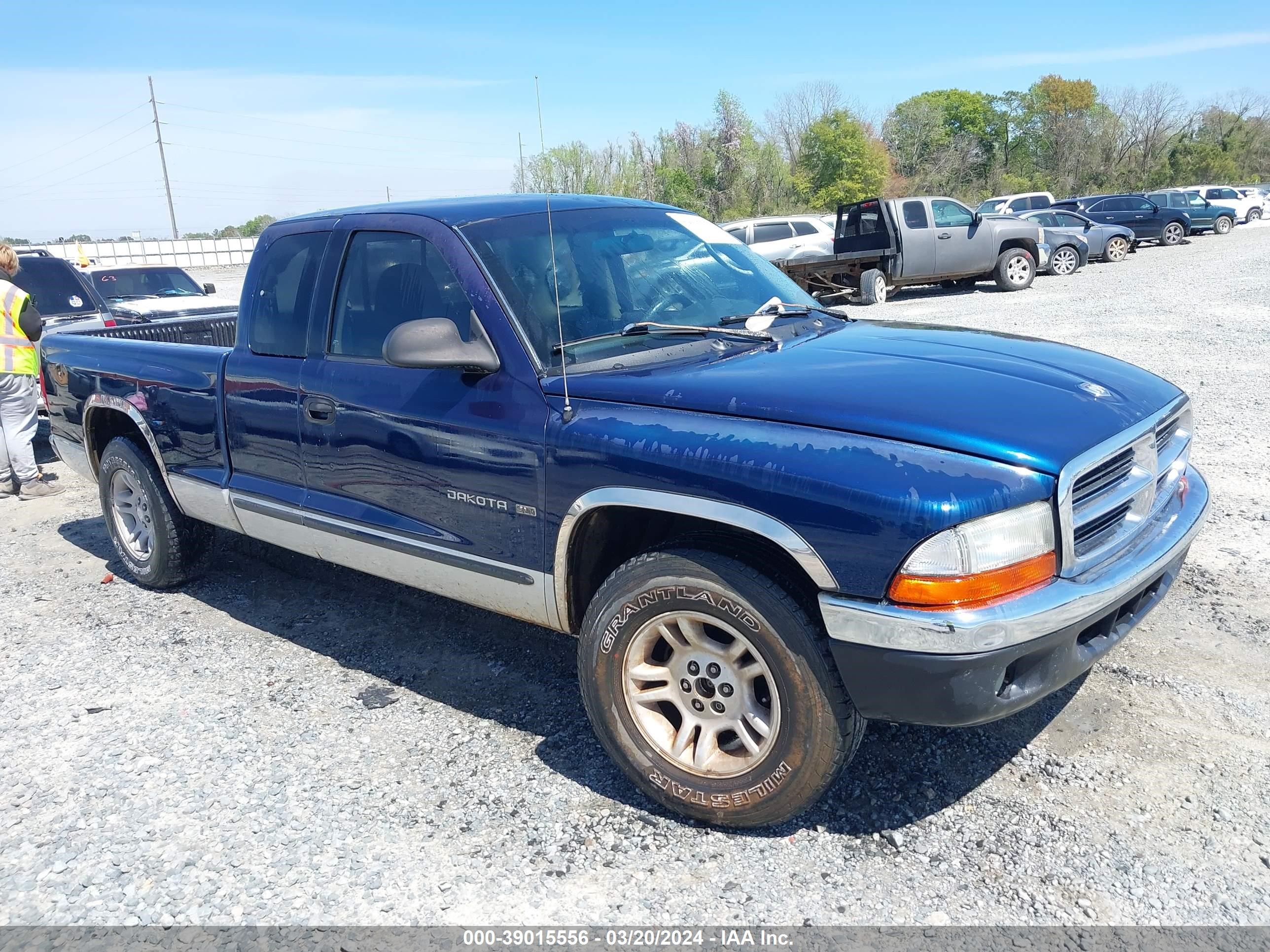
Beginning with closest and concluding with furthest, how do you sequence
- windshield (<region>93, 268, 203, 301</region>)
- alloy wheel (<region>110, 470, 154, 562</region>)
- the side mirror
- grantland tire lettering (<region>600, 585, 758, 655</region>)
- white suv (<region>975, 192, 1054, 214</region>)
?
grantland tire lettering (<region>600, 585, 758, 655</region>) → the side mirror → alloy wheel (<region>110, 470, 154, 562</region>) → windshield (<region>93, 268, 203, 301</region>) → white suv (<region>975, 192, 1054, 214</region>)

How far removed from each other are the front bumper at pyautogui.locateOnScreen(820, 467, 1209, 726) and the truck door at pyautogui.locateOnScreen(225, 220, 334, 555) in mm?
2616

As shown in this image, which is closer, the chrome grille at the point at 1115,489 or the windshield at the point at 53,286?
the chrome grille at the point at 1115,489

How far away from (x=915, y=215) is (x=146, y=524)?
51.9ft

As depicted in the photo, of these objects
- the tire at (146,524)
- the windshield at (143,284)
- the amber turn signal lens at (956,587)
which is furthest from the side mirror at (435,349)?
the windshield at (143,284)

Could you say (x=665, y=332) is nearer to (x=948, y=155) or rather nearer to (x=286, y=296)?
(x=286, y=296)

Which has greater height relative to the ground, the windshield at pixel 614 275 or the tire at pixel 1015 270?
the windshield at pixel 614 275

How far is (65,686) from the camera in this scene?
426cm

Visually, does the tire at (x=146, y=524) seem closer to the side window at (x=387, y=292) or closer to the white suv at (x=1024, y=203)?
the side window at (x=387, y=292)

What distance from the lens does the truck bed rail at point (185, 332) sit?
6340 mm

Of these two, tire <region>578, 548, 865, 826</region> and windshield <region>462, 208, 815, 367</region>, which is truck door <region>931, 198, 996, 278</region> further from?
tire <region>578, 548, 865, 826</region>

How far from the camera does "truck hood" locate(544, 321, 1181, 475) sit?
8.80 feet

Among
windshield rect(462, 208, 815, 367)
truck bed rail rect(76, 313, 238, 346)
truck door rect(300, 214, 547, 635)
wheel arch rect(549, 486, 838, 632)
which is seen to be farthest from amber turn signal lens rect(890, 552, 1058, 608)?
truck bed rail rect(76, 313, 238, 346)

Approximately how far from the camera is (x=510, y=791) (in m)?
3.28

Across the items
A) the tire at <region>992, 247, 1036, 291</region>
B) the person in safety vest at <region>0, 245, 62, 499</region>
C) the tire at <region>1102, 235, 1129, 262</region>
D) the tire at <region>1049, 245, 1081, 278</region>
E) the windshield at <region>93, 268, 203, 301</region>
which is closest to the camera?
the person in safety vest at <region>0, 245, 62, 499</region>
